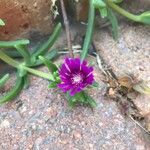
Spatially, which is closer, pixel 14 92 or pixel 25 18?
pixel 14 92

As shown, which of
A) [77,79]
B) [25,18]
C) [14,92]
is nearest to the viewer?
[77,79]

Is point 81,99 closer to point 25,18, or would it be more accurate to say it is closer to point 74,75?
point 74,75

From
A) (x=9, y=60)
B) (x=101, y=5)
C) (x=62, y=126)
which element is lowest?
(x=62, y=126)

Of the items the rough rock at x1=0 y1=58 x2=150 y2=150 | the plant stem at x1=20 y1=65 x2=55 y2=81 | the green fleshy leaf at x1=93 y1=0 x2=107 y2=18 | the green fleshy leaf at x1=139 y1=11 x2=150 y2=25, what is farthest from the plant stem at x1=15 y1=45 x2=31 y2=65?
the green fleshy leaf at x1=139 y1=11 x2=150 y2=25

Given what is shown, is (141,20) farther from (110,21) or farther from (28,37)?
(28,37)

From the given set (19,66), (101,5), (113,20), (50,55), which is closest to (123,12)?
(113,20)

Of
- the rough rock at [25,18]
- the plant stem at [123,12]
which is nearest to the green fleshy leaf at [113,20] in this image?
the plant stem at [123,12]

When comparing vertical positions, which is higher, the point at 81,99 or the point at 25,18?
the point at 25,18

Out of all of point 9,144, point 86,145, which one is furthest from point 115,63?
point 9,144
